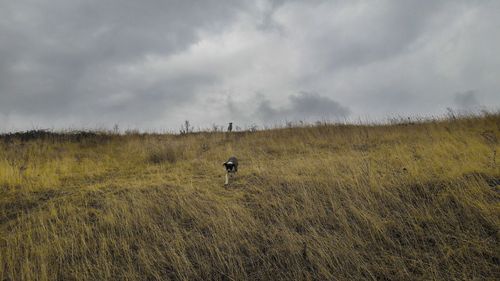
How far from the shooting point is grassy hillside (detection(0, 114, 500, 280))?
3920mm

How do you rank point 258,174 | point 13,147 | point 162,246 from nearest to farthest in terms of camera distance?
point 162,246 < point 258,174 < point 13,147

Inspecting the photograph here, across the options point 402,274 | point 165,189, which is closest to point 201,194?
point 165,189

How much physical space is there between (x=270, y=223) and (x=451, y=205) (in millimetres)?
2824

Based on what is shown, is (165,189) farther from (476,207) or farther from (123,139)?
(123,139)

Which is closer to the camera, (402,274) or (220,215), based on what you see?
(402,274)

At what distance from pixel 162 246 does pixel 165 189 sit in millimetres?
2296

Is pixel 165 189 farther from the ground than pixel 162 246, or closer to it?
farther from the ground

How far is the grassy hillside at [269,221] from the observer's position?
392 cm

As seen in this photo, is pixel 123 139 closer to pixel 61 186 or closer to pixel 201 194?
pixel 61 186

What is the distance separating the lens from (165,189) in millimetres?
6746

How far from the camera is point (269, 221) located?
195 inches

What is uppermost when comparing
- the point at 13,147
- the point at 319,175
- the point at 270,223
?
the point at 13,147

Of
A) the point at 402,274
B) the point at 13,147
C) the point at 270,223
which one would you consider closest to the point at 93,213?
the point at 270,223

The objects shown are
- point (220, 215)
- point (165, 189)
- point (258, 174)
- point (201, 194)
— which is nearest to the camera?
point (220, 215)
